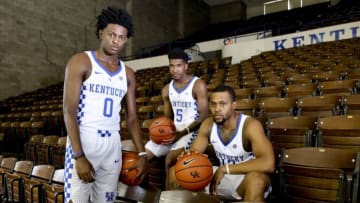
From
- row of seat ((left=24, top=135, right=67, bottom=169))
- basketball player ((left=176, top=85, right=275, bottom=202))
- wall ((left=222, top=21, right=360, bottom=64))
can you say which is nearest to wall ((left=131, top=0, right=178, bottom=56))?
wall ((left=222, top=21, right=360, bottom=64))

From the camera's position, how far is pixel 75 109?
173 cm

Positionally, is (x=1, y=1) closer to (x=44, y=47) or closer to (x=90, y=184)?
(x=44, y=47)

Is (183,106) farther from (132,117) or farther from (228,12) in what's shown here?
(228,12)

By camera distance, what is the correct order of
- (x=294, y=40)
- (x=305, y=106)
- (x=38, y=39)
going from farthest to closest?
(x=38, y=39)
(x=294, y=40)
(x=305, y=106)

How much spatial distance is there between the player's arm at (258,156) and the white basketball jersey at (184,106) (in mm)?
689

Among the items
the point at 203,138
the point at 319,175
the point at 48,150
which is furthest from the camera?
the point at 48,150

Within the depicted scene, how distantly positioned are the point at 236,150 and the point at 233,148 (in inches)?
1.1

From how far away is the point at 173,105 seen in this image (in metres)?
3.06

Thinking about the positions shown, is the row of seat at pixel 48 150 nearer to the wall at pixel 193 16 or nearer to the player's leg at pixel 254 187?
the player's leg at pixel 254 187

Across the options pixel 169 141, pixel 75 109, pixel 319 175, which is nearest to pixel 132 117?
pixel 75 109

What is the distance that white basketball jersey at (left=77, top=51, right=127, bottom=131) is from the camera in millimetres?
1790

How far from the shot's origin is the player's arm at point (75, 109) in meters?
1.69

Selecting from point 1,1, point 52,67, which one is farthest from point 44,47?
point 1,1

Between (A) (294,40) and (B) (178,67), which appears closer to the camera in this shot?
(B) (178,67)
